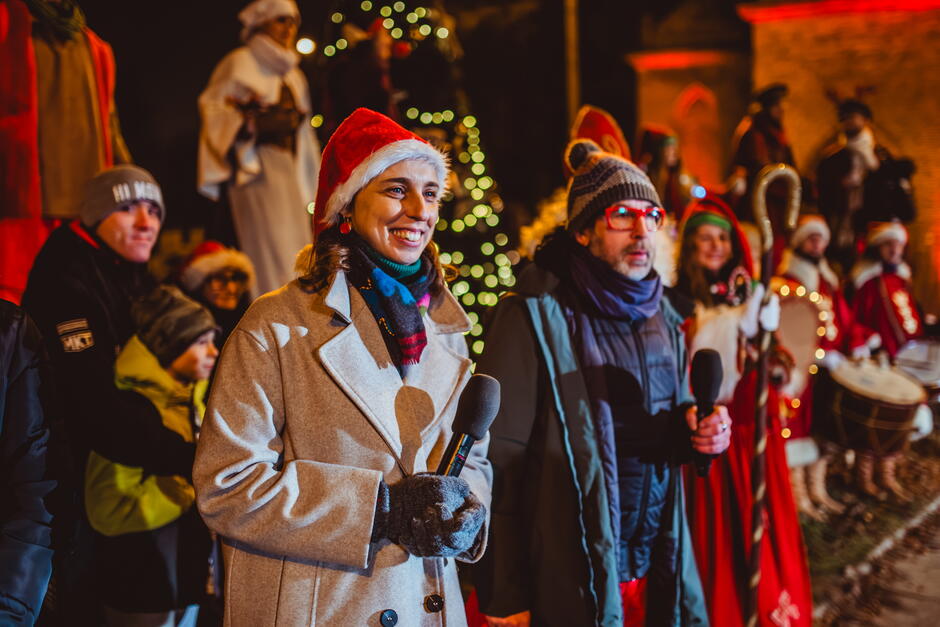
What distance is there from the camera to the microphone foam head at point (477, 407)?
2.03 meters

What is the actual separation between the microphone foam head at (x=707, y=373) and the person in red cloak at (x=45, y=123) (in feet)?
11.2

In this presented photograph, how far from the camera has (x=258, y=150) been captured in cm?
586

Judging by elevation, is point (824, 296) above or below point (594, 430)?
below

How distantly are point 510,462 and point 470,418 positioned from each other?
907mm

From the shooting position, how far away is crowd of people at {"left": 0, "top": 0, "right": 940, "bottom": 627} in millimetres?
2043

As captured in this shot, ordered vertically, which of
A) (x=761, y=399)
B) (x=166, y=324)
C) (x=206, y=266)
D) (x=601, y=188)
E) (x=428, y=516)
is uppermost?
(x=601, y=188)

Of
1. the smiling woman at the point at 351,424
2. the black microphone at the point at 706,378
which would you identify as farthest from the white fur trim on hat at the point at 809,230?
the smiling woman at the point at 351,424

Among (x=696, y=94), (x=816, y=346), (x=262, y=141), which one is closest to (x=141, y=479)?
(x=262, y=141)

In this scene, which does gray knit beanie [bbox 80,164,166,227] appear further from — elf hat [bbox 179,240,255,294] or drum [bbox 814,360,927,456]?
drum [bbox 814,360,927,456]

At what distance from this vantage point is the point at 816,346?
6.37 m

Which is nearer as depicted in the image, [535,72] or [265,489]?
[265,489]

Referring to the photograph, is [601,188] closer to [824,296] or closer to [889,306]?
[824,296]

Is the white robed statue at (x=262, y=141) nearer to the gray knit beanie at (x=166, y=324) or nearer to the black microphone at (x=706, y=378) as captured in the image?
the gray knit beanie at (x=166, y=324)

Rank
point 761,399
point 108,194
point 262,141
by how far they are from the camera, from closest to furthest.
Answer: point 108,194
point 761,399
point 262,141
